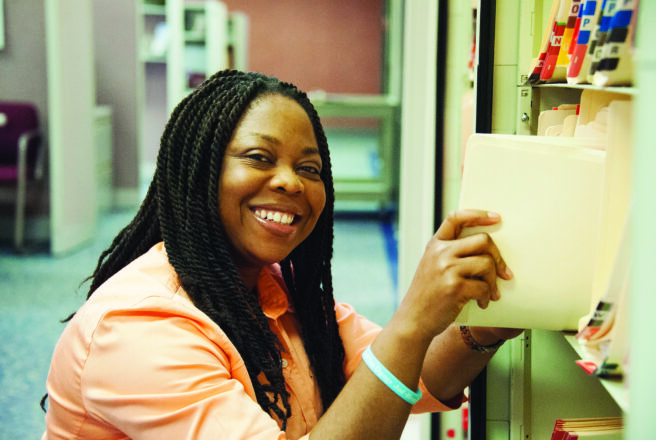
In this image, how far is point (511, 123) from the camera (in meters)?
1.21

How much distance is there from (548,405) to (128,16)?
502 cm

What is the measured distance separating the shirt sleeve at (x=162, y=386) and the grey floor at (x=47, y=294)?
1476mm

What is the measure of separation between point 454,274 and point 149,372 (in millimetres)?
390

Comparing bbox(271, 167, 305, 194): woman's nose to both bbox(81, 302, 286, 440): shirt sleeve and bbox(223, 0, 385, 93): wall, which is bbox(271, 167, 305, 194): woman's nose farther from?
bbox(223, 0, 385, 93): wall

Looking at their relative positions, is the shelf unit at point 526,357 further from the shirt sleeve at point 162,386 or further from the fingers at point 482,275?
the shirt sleeve at point 162,386

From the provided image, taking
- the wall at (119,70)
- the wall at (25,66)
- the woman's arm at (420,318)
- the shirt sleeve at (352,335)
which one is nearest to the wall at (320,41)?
the wall at (119,70)

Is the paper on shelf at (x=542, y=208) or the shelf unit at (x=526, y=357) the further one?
the shelf unit at (x=526, y=357)

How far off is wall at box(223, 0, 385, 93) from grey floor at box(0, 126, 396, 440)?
14.3 feet

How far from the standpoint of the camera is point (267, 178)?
104cm

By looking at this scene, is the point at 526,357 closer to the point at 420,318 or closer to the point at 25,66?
the point at 420,318

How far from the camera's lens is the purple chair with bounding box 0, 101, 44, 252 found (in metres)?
Answer: 4.22

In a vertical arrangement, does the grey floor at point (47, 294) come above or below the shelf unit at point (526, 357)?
below

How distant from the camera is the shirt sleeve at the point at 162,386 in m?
0.85

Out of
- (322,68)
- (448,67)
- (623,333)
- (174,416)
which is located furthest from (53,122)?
(322,68)
